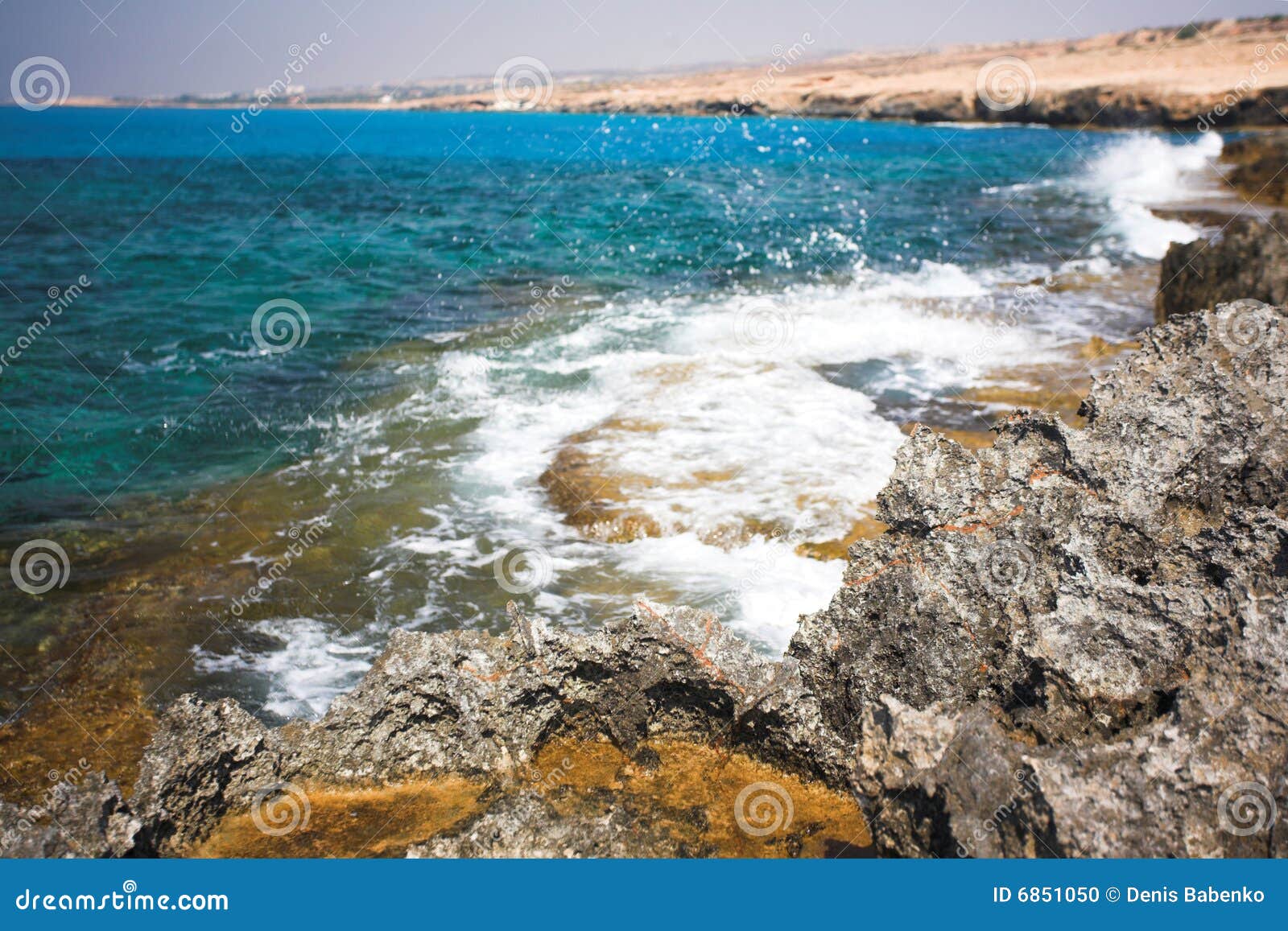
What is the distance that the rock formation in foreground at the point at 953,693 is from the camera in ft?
10.2

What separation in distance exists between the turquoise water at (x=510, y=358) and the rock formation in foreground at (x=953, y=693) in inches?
90.9

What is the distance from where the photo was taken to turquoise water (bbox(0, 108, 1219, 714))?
8.04m

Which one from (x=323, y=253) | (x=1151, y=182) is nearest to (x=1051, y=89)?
(x=1151, y=182)

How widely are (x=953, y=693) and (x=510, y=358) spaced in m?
11.3

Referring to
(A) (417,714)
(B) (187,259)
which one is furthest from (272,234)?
(A) (417,714)

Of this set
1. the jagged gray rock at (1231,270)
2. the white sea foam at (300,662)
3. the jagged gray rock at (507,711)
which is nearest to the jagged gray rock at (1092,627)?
the jagged gray rock at (507,711)

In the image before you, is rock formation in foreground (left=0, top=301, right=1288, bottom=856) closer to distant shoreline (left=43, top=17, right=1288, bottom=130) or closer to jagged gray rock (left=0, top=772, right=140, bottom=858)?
jagged gray rock (left=0, top=772, right=140, bottom=858)

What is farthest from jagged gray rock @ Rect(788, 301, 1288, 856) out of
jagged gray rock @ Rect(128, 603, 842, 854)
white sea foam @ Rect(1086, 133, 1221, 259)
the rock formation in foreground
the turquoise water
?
white sea foam @ Rect(1086, 133, 1221, 259)

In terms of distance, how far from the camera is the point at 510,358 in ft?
46.5

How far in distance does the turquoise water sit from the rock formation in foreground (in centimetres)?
231

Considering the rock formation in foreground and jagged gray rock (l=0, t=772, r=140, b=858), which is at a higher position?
the rock formation in foreground

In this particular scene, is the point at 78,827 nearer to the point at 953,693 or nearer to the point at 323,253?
the point at 953,693

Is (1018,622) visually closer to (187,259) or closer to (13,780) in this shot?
(13,780)

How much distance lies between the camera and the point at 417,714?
4332 mm
